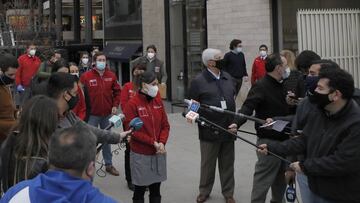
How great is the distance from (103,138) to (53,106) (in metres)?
1.05

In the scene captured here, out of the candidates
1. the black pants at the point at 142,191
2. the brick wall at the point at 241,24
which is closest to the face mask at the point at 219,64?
the black pants at the point at 142,191

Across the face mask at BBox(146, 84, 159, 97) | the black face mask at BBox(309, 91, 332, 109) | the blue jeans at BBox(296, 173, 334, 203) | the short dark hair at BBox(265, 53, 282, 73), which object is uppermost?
the short dark hair at BBox(265, 53, 282, 73)

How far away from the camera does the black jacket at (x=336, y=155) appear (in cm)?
416

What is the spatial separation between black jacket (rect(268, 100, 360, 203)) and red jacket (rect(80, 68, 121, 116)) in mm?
4735

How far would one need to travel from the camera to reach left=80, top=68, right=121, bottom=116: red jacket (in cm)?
870

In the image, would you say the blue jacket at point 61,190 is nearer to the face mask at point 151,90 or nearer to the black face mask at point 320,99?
the black face mask at point 320,99

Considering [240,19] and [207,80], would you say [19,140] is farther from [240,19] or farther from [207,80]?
[240,19]

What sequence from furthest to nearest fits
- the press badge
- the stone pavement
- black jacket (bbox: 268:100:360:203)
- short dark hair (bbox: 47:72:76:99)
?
the stone pavement, the press badge, short dark hair (bbox: 47:72:76:99), black jacket (bbox: 268:100:360:203)

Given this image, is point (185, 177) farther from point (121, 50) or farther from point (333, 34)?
point (121, 50)

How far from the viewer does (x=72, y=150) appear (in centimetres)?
274

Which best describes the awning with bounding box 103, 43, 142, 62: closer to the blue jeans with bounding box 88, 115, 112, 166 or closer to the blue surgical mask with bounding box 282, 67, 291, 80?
the blue jeans with bounding box 88, 115, 112, 166

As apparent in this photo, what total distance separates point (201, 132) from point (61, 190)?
442cm

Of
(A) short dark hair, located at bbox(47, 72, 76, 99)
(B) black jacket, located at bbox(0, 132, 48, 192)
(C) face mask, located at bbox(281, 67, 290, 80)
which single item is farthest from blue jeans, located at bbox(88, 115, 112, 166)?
(B) black jacket, located at bbox(0, 132, 48, 192)

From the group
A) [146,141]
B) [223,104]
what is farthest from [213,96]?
[146,141]
